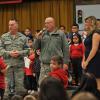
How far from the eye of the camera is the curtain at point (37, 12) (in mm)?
13883

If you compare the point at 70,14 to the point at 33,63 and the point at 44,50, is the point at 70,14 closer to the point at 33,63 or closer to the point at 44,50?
the point at 33,63

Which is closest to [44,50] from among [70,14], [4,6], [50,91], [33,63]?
[33,63]

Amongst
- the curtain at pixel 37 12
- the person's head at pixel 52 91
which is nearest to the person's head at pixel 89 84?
the person's head at pixel 52 91

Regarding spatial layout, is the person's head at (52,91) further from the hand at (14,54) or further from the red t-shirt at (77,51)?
→ the red t-shirt at (77,51)

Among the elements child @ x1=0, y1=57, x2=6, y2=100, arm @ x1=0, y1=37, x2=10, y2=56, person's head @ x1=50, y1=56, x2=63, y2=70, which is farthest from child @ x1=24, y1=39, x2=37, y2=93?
person's head @ x1=50, y1=56, x2=63, y2=70

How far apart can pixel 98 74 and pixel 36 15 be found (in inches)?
356

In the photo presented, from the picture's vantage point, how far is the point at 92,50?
18.6ft

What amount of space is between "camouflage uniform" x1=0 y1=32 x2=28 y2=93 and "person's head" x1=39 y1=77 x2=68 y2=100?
4.56 metres

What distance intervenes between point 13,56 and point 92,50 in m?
2.08

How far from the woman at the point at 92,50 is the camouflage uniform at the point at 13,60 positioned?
6.12 ft

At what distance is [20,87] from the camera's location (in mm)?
7414

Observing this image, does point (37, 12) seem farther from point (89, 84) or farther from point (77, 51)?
point (89, 84)

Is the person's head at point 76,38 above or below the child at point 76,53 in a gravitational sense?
above

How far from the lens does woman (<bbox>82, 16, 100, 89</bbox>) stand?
564 cm
